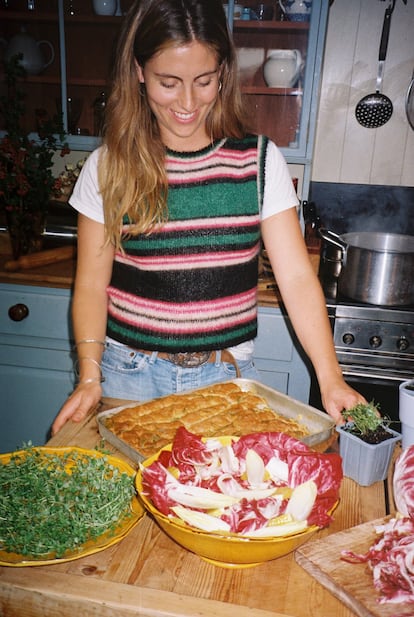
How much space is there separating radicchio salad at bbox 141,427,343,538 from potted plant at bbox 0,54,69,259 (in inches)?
66.7

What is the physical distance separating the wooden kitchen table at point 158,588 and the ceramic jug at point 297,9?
2.20 m

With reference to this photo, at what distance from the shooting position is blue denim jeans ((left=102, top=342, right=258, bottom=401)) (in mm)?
1321

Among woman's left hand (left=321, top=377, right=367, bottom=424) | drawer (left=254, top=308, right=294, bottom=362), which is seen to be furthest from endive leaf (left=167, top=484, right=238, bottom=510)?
drawer (left=254, top=308, right=294, bottom=362)

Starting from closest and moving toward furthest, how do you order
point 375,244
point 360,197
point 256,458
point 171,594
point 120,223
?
point 171,594
point 256,458
point 120,223
point 375,244
point 360,197

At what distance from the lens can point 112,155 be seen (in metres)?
1.29

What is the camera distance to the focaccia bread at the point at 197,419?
3.33 ft

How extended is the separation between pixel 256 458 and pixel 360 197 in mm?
2267

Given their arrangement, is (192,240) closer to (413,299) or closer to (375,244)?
(413,299)

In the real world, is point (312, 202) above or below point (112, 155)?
below

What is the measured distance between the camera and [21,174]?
7.05ft

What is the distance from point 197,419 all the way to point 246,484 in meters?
0.33

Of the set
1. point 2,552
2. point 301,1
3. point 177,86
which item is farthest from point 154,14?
point 301,1

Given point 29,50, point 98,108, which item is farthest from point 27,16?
point 98,108

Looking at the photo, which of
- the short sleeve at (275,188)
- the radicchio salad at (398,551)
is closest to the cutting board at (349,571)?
the radicchio salad at (398,551)
